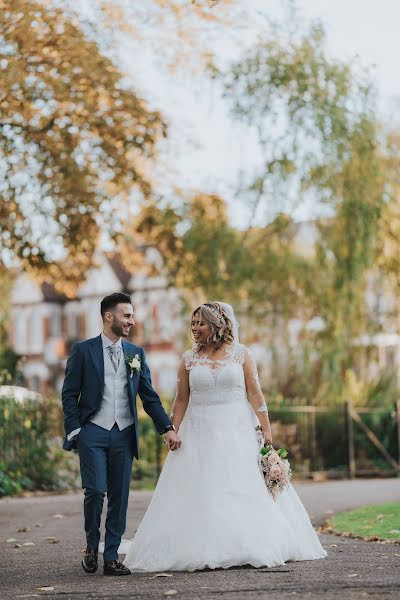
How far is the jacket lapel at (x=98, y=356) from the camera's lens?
8.77 m

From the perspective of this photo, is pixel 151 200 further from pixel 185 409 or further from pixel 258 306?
pixel 185 409

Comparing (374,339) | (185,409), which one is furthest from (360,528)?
(374,339)

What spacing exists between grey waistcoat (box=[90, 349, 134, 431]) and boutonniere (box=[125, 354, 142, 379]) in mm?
51

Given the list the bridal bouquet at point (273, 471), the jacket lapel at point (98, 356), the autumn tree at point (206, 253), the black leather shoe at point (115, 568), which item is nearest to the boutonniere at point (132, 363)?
the jacket lapel at point (98, 356)

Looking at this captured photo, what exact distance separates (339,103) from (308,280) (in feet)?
13.8

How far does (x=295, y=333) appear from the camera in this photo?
92.7 ft

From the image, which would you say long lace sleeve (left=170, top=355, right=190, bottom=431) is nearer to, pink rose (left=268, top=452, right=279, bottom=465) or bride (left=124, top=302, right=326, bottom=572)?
bride (left=124, top=302, right=326, bottom=572)

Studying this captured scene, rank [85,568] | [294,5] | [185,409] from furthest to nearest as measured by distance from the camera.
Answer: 1. [294,5]
2. [185,409]
3. [85,568]

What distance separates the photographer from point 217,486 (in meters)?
9.12

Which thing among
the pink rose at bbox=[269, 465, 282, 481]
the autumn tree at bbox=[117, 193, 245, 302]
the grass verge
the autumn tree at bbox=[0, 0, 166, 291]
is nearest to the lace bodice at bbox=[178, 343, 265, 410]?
the pink rose at bbox=[269, 465, 282, 481]

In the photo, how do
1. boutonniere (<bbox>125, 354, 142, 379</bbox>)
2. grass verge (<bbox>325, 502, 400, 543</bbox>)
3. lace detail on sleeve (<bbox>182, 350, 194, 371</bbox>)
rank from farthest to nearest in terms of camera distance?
grass verge (<bbox>325, 502, 400, 543</bbox>) < lace detail on sleeve (<bbox>182, 350, 194, 371</bbox>) < boutonniere (<bbox>125, 354, 142, 379</bbox>)

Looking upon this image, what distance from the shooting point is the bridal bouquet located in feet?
30.0

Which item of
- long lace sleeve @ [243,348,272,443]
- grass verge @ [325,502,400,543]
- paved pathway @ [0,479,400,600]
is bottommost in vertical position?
grass verge @ [325,502,400,543]

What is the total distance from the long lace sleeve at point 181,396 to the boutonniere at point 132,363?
0.81 m
